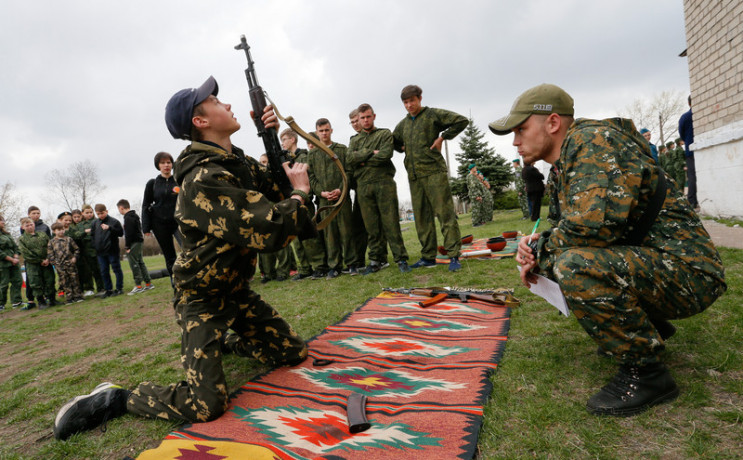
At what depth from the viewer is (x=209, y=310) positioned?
2488 mm

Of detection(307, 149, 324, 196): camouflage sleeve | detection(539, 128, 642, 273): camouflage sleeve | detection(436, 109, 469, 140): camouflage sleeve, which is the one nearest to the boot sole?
detection(539, 128, 642, 273): camouflage sleeve

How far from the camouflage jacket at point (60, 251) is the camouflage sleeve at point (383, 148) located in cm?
749

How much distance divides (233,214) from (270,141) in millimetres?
940

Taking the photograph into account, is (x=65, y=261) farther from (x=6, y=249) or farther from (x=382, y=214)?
(x=382, y=214)

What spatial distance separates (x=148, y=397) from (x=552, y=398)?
2338 millimetres

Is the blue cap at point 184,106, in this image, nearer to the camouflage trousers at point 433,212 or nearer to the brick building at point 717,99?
the camouflage trousers at point 433,212

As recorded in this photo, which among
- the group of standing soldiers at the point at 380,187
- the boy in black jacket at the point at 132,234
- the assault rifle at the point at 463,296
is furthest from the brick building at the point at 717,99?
the boy in black jacket at the point at 132,234

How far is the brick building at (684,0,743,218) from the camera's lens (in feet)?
24.1

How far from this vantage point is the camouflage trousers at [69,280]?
8836mm

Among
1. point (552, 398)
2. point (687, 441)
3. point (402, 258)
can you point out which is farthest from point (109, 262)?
point (687, 441)

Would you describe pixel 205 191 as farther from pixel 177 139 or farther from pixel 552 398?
pixel 552 398

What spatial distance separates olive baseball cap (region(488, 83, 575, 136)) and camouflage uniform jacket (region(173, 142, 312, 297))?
1.38 meters

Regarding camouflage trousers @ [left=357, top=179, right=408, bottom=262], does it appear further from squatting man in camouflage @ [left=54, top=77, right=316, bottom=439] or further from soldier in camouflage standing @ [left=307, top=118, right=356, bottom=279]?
squatting man in camouflage @ [left=54, top=77, right=316, bottom=439]

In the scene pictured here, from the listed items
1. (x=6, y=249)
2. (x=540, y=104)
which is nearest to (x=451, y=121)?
(x=540, y=104)
